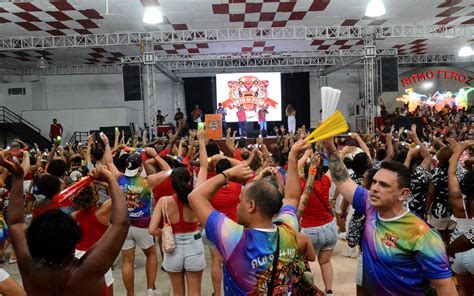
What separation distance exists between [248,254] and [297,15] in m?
10.4

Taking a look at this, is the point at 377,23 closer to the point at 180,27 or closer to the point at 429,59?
the point at 180,27

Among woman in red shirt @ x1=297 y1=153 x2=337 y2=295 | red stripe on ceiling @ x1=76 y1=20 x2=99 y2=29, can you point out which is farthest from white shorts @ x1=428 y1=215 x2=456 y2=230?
red stripe on ceiling @ x1=76 y1=20 x2=99 y2=29

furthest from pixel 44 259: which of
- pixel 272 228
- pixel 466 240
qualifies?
pixel 466 240

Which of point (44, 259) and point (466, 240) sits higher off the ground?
point (44, 259)

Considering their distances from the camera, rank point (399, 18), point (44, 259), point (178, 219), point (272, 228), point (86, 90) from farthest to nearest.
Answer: point (86, 90), point (399, 18), point (178, 219), point (272, 228), point (44, 259)

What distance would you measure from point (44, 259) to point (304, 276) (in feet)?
3.92

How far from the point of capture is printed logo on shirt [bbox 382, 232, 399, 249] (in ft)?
6.22

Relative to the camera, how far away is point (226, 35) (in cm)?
1235

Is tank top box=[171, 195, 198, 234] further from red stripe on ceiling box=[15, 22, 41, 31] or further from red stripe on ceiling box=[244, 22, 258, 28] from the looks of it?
red stripe on ceiling box=[15, 22, 41, 31]

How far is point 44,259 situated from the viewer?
1.62 m

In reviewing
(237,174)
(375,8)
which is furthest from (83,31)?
(237,174)

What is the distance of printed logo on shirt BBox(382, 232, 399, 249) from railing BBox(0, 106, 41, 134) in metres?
17.3

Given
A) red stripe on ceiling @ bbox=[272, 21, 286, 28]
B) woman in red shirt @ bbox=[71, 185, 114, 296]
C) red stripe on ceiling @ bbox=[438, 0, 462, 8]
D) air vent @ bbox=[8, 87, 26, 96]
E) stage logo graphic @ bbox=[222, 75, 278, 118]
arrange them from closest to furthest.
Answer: woman in red shirt @ bbox=[71, 185, 114, 296] < red stripe on ceiling @ bbox=[438, 0, 462, 8] < red stripe on ceiling @ bbox=[272, 21, 286, 28] < stage logo graphic @ bbox=[222, 75, 278, 118] < air vent @ bbox=[8, 87, 26, 96]

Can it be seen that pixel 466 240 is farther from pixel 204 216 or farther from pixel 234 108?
pixel 234 108
